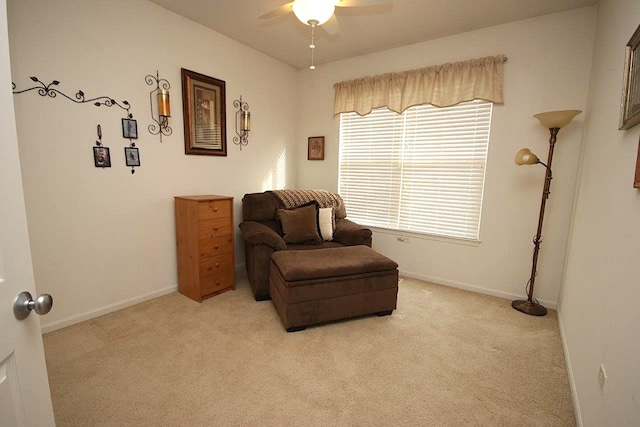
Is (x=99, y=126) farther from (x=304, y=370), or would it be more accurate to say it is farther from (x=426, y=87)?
(x=426, y=87)

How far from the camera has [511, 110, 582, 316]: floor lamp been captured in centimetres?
231

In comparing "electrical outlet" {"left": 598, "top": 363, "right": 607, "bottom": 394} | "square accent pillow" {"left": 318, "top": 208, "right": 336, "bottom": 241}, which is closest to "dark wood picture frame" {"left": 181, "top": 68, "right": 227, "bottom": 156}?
"square accent pillow" {"left": 318, "top": 208, "right": 336, "bottom": 241}

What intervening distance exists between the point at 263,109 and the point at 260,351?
286 cm

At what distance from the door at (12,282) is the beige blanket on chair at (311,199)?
8.61 feet

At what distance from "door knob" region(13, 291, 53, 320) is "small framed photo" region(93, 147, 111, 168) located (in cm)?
197

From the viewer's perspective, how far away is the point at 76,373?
173 centimetres

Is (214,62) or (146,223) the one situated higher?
(214,62)

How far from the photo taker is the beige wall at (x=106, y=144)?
197 centimetres

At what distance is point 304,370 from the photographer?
181cm

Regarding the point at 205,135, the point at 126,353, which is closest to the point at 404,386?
the point at 126,353

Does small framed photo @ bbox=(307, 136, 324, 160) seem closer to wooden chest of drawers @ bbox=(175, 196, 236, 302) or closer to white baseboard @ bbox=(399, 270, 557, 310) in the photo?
wooden chest of drawers @ bbox=(175, 196, 236, 302)

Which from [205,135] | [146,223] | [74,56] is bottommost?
[146,223]

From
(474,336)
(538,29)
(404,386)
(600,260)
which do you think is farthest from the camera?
(538,29)

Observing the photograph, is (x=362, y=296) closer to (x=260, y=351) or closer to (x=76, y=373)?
(x=260, y=351)
